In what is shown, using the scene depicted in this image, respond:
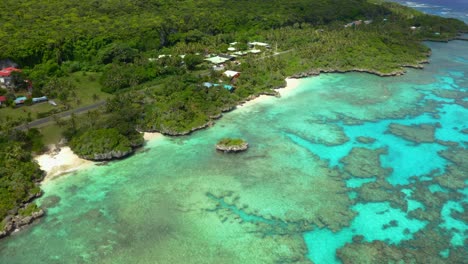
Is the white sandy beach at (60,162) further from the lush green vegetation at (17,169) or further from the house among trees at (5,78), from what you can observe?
the house among trees at (5,78)

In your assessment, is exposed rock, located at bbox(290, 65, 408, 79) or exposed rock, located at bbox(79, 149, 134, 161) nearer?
exposed rock, located at bbox(79, 149, 134, 161)

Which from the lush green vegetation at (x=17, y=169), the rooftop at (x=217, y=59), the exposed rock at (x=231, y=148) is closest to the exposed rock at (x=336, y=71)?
the rooftop at (x=217, y=59)

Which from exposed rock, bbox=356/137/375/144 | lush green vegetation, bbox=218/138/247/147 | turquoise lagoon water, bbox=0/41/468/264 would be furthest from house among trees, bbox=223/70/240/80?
exposed rock, bbox=356/137/375/144

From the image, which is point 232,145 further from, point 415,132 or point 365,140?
point 415,132

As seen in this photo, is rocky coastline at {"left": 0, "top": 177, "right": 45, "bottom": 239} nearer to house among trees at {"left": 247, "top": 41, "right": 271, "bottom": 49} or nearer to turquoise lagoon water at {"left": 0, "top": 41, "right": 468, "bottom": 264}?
turquoise lagoon water at {"left": 0, "top": 41, "right": 468, "bottom": 264}

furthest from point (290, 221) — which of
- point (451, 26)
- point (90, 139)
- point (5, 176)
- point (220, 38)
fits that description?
point (451, 26)

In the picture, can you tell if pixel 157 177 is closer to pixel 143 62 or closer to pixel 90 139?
pixel 90 139
